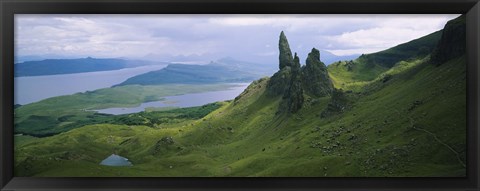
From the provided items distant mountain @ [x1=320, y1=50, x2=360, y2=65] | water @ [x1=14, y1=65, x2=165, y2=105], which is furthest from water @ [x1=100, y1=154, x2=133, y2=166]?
distant mountain @ [x1=320, y1=50, x2=360, y2=65]

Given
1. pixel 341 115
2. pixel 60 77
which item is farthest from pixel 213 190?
pixel 60 77

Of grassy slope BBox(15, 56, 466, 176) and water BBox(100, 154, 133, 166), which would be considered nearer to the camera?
grassy slope BBox(15, 56, 466, 176)

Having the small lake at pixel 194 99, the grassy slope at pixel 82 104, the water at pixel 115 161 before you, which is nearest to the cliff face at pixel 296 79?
the small lake at pixel 194 99

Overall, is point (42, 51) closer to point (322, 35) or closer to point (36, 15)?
point (36, 15)

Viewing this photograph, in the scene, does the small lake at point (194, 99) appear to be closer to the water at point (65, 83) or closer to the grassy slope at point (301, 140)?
the grassy slope at point (301, 140)

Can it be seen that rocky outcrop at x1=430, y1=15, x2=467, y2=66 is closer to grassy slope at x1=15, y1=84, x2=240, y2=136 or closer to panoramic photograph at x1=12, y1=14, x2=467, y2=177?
panoramic photograph at x1=12, y1=14, x2=467, y2=177

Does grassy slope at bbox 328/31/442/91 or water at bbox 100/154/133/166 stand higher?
grassy slope at bbox 328/31/442/91

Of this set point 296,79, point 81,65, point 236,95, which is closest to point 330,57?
point 296,79
